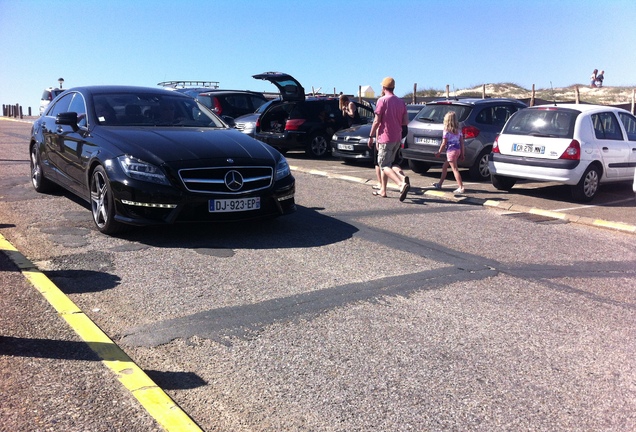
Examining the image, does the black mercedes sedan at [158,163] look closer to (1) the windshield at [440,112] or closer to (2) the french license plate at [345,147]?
(1) the windshield at [440,112]

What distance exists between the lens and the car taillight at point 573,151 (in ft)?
32.5

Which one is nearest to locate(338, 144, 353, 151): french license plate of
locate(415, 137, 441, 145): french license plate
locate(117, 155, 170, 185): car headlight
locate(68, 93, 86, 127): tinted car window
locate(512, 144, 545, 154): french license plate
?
locate(415, 137, 441, 145): french license plate

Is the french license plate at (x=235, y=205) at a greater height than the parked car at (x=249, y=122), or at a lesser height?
lesser

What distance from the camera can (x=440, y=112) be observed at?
1255 cm

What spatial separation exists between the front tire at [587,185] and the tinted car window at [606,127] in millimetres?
604

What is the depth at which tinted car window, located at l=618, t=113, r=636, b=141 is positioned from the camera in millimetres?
11241

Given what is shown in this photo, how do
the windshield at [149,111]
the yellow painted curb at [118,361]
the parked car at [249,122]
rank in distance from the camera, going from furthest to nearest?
the parked car at [249,122]
the windshield at [149,111]
the yellow painted curb at [118,361]

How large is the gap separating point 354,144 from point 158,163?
27.8 ft

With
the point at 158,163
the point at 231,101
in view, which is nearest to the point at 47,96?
the point at 231,101

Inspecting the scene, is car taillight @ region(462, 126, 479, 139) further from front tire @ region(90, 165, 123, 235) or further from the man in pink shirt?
front tire @ region(90, 165, 123, 235)

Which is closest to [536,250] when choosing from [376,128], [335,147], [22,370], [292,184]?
[292,184]

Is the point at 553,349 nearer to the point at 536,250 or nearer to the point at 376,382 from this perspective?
the point at 376,382

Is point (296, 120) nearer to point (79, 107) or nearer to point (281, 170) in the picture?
point (79, 107)

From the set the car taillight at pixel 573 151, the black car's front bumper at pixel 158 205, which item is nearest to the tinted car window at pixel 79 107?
the black car's front bumper at pixel 158 205
